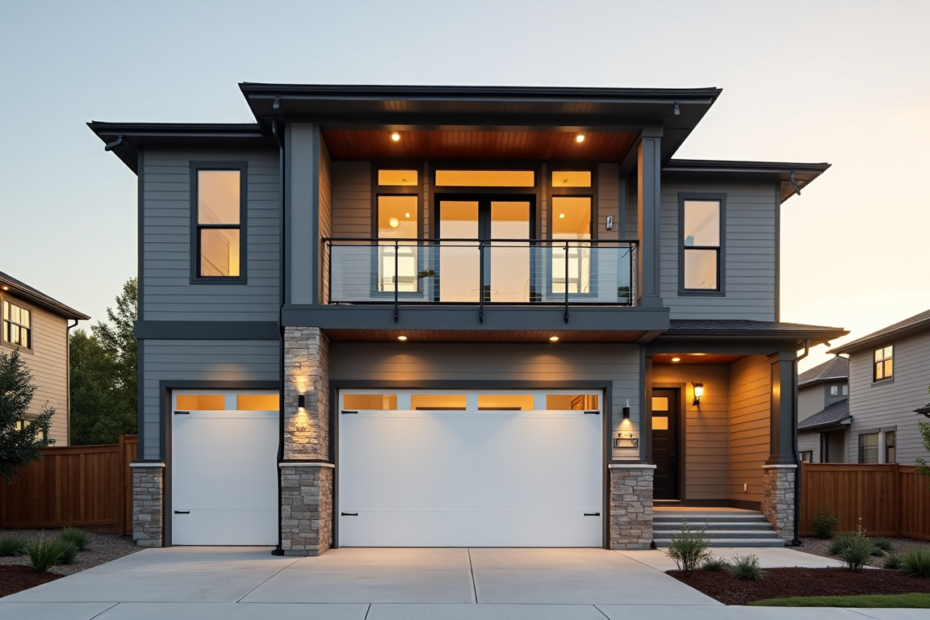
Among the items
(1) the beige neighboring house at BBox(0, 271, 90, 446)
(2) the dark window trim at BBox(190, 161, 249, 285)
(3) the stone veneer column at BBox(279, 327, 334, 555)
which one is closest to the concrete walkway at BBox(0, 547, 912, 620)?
(3) the stone veneer column at BBox(279, 327, 334, 555)

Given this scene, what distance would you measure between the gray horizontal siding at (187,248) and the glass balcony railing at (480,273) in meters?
1.21

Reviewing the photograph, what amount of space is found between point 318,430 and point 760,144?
33.3 meters

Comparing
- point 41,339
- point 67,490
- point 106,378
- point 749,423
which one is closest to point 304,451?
point 67,490

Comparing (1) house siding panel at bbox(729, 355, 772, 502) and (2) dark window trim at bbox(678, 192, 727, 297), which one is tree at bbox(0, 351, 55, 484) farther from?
(1) house siding panel at bbox(729, 355, 772, 502)

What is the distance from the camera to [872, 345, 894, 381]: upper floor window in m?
20.3

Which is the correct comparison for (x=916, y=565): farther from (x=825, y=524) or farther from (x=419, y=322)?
(x=419, y=322)

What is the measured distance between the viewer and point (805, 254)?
26250mm

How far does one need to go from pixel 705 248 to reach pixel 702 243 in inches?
4.0

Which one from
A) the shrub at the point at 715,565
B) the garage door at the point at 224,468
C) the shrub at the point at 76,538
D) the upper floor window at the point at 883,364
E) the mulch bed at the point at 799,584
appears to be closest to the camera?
the mulch bed at the point at 799,584

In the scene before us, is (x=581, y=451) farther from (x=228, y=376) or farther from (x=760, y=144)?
(x=760, y=144)

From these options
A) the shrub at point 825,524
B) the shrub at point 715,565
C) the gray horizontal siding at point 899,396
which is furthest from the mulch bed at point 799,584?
the gray horizontal siding at point 899,396

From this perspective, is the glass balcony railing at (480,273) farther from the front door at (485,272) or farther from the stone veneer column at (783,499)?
the stone veneer column at (783,499)

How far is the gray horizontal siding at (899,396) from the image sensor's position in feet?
60.9

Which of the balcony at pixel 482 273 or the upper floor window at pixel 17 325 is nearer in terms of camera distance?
the balcony at pixel 482 273
